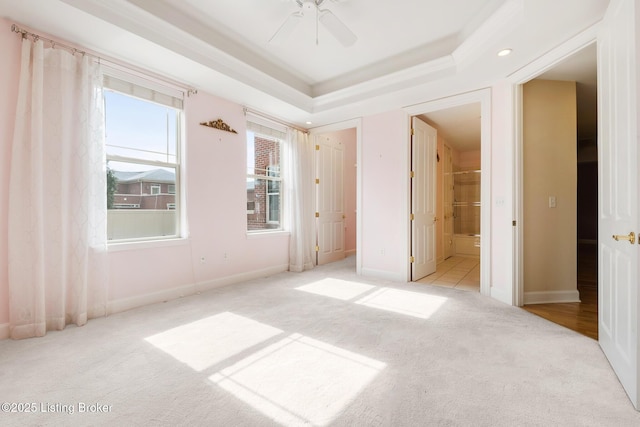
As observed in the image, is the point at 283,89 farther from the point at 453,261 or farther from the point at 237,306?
the point at 453,261

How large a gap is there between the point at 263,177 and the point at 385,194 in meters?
2.05

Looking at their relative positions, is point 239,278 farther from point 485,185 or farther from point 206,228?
point 485,185

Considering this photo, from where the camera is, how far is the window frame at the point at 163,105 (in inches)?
123

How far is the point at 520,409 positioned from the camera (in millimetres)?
1581

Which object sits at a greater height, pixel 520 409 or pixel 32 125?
pixel 32 125

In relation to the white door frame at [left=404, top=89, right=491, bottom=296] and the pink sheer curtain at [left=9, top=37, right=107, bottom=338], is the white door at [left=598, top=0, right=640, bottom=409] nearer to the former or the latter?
the white door frame at [left=404, top=89, right=491, bottom=296]

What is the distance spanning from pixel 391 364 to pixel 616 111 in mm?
2244

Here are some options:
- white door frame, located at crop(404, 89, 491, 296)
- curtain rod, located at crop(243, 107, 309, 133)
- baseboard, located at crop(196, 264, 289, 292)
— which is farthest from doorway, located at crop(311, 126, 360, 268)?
white door frame, located at crop(404, 89, 491, 296)

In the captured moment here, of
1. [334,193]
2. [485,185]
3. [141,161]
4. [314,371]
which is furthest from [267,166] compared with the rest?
[314,371]

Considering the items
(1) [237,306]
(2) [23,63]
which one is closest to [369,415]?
(1) [237,306]

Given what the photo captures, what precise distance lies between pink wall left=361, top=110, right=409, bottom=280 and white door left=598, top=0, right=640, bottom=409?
2384mm

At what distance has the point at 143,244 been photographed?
3320 millimetres

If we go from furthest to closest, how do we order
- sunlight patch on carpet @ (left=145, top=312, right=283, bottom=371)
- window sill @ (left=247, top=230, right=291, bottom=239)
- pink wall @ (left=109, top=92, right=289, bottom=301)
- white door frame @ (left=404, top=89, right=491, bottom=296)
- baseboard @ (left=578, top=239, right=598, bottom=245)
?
baseboard @ (left=578, top=239, right=598, bottom=245) < window sill @ (left=247, top=230, right=291, bottom=239) < white door frame @ (left=404, top=89, right=491, bottom=296) < pink wall @ (left=109, top=92, right=289, bottom=301) < sunlight patch on carpet @ (left=145, top=312, right=283, bottom=371)

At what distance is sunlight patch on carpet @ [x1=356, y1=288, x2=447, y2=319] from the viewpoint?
313 cm
